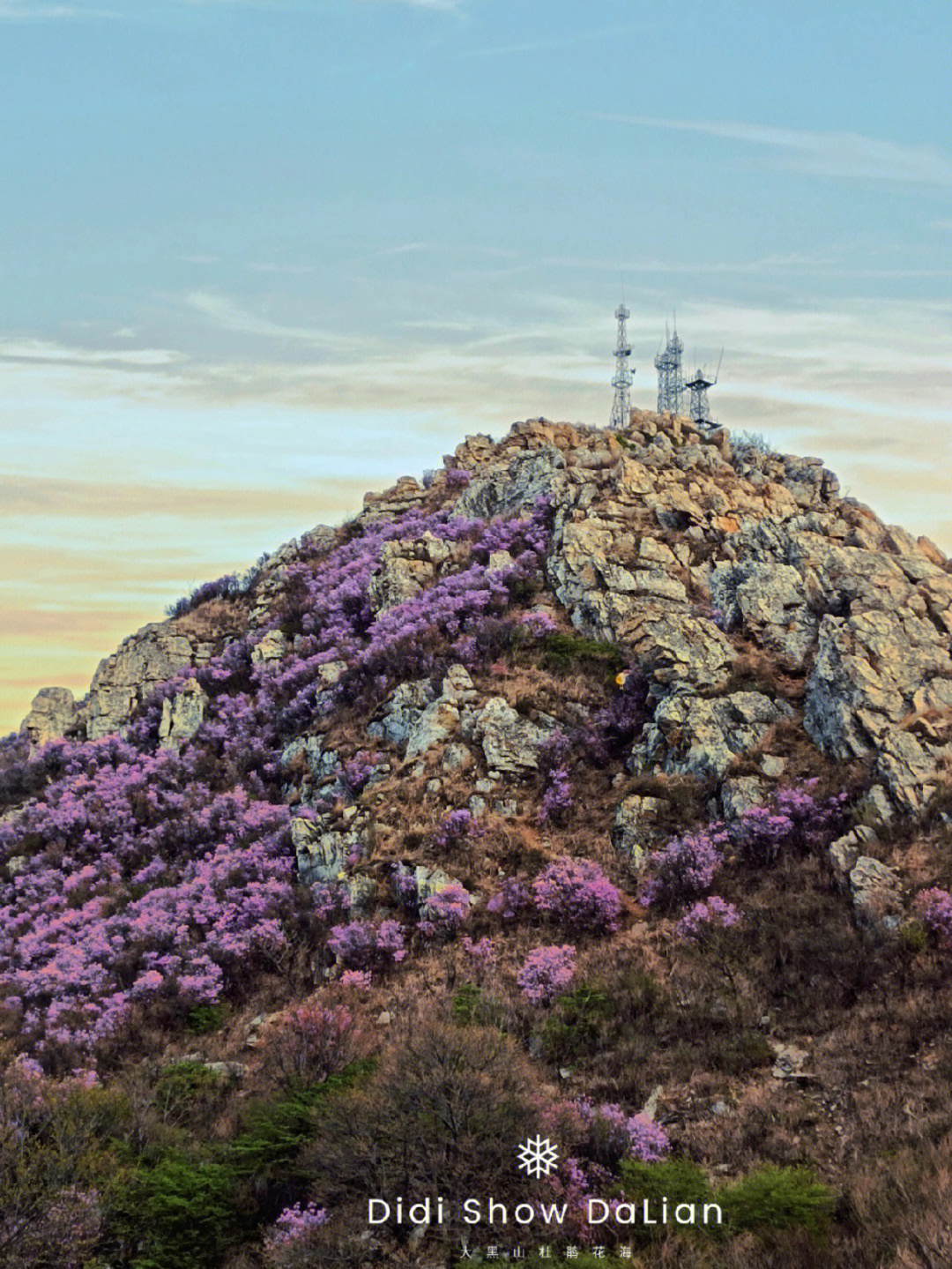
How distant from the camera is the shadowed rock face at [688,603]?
2728 centimetres

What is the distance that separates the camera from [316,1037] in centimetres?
2039

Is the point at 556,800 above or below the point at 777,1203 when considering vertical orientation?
above

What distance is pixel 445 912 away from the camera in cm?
2462

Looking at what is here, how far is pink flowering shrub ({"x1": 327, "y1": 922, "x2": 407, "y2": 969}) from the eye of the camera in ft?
79.5

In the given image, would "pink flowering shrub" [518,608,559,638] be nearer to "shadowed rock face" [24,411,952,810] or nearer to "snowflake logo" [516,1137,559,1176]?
"shadowed rock face" [24,411,952,810]

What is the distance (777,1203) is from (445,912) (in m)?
11.7

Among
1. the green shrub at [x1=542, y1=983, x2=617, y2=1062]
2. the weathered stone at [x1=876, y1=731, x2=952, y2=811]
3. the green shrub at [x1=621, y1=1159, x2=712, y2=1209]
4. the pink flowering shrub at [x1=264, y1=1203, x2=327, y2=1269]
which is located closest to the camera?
the pink flowering shrub at [x1=264, y1=1203, x2=327, y2=1269]

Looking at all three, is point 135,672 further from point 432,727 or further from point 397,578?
point 432,727

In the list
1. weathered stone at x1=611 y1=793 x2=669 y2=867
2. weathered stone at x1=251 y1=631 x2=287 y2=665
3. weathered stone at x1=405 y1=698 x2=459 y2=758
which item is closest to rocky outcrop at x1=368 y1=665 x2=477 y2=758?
weathered stone at x1=405 y1=698 x2=459 y2=758

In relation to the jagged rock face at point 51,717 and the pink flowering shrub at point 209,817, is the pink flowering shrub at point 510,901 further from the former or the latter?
the jagged rock face at point 51,717

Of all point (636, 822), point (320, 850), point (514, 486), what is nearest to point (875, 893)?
point (636, 822)

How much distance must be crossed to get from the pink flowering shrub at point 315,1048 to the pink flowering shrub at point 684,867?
26.0 feet

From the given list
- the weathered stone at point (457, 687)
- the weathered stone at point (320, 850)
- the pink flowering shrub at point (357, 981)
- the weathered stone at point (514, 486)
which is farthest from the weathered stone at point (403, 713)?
the weathered stone at point (514, 486)

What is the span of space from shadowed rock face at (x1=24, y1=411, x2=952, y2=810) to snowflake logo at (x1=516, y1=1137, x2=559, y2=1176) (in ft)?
39.3
